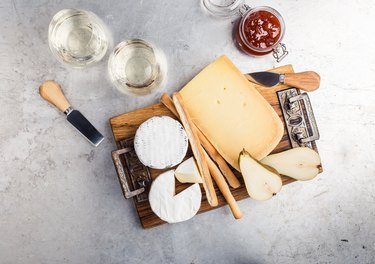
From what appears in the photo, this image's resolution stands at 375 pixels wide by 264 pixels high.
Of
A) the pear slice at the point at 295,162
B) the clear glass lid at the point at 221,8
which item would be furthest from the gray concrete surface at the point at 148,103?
the pear slice at the point at 295,162

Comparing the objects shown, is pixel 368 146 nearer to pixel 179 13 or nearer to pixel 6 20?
pixel 179 13

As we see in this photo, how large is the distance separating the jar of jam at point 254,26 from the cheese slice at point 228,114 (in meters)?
0.08

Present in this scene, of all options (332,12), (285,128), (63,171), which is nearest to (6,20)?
(63,171)

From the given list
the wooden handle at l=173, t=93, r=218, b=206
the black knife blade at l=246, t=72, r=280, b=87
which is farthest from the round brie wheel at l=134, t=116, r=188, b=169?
the black knife blade at l=246, t=72, r=280, b=87

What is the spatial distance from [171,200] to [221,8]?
1.69 ft

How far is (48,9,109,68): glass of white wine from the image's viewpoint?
39.7 inches

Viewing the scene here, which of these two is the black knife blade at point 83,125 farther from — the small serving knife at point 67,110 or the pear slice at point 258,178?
the pear slice at point 258,178

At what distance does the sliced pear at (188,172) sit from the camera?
1.01m

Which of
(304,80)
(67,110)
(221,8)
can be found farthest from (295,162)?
(67,110)

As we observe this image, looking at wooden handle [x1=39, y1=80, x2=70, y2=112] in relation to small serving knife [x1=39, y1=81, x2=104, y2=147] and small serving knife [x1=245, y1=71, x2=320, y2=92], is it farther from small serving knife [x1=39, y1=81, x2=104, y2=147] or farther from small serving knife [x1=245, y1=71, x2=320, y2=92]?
small serving knife [x1=245, y1=71, x2=320, y2=92]

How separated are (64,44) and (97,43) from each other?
3.2 inches

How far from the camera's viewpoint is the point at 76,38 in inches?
40.3

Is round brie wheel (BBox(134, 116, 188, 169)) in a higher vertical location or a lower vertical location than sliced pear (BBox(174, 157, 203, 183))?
higher

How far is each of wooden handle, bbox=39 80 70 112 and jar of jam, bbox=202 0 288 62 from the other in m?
0.44
